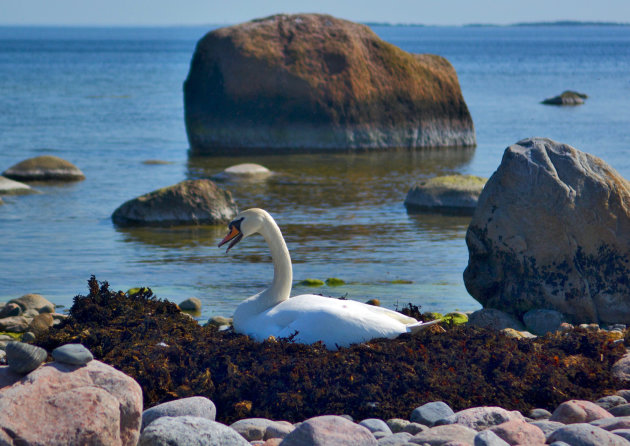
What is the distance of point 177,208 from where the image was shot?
636 inches

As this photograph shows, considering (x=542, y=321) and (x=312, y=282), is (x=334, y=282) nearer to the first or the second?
(x=312, y=282)

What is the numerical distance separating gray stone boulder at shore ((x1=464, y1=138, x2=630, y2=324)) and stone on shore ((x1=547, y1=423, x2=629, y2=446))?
4.45 meters

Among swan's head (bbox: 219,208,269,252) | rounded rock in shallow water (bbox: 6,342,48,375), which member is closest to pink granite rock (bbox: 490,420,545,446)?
rounded rock in shallow water (bbox: 6,342,48,375)

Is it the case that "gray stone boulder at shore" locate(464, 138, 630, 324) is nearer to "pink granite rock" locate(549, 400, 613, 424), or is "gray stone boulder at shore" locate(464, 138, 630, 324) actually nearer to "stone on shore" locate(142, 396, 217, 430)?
"pink granite rock" locate(549, 400, 613, 424)

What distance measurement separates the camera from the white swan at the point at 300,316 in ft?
22.5

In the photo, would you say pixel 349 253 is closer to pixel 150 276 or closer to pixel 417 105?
pixel 150 276

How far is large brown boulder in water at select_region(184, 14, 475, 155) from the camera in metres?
27.5

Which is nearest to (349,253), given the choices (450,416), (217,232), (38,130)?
(217,232)

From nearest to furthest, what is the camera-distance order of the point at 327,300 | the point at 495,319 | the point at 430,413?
1. the point at 430,413
2. the point at 327,300
3. the point at 495,319

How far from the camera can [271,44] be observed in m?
27.7

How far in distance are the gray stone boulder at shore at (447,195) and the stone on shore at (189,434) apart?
13.0m

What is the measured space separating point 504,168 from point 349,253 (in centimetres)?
446

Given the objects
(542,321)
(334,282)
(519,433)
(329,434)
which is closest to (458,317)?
(542,321)

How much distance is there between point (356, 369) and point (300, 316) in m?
0.84
